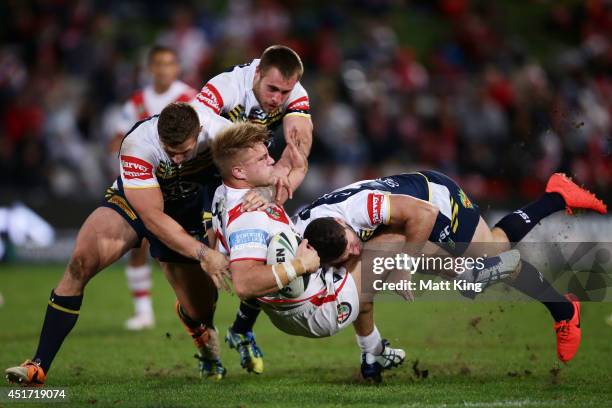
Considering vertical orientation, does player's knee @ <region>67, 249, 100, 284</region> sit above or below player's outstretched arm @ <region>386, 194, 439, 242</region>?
below

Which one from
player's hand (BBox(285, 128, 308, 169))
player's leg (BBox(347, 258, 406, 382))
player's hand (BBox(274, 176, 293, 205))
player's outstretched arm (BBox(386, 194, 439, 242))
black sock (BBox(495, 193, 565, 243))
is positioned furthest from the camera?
black sock (BBox(495, 193, 565, 243))

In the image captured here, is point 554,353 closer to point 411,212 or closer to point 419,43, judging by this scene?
point 411,212

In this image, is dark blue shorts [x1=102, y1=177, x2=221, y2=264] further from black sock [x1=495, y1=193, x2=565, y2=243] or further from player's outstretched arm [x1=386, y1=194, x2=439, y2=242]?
black sock [x1=495, y1=193, x2=565, y2=243]

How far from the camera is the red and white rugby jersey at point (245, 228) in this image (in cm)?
639

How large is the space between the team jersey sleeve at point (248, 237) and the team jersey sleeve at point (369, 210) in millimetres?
933

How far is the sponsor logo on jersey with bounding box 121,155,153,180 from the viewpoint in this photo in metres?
7.02

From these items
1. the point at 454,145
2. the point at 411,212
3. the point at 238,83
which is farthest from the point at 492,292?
the point at 454,145

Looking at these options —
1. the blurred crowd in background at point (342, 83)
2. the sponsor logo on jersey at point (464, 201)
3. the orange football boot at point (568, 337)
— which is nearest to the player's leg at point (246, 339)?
the sponsor logo on jersey at point (464, 201)

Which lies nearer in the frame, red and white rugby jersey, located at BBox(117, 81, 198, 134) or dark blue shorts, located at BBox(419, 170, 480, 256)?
dark blue shorts, located at BBox(419, 170, 480, 256)

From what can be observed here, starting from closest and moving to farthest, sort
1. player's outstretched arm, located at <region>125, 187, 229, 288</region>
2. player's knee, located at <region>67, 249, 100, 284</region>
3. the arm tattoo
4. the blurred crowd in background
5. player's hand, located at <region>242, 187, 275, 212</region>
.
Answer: player's hand, located at <region>242, 187, 275, 212</region> → the arm tattoo → player's outstretched arm, located at <region>125, 187, 229, 288</region> → player's knee, located at <region>67, 249, 100, 284</region> → the blurred crowd in background

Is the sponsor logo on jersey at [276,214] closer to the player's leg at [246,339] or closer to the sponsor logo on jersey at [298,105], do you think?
the player's leg at [246,339]

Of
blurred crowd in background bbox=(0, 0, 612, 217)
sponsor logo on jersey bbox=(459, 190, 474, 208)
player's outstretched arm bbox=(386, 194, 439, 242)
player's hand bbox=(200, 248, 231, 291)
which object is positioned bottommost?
player's hand bbox=(200, 248, 231, 291)

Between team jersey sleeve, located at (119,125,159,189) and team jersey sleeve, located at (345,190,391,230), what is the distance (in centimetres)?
150

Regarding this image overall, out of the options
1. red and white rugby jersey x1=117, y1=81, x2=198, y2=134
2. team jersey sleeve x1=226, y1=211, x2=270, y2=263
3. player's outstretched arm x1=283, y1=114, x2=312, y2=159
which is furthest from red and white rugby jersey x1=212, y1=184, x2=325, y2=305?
red and white rugby jersey x1=117, y1=81, x2=198, y2=134
